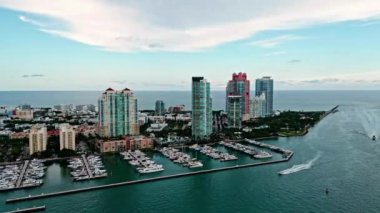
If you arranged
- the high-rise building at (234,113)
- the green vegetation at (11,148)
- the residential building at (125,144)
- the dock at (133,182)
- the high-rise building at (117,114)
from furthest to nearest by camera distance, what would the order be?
the high-rise building at (234,113)
the high-rise building at (117,114)
the residential building at (125,144)
the green vegetation at (11,148)
the dock at (133,182)

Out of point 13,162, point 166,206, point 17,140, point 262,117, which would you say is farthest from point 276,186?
point 262,117

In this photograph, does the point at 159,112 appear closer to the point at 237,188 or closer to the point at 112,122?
the point at 112,122

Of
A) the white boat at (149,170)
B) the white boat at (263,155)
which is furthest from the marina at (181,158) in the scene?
the white boat at (263,155)

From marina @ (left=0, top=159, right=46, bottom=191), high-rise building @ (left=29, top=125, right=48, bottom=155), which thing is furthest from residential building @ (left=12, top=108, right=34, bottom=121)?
marina @ (left=0, top=159, right=46, bottom=191)

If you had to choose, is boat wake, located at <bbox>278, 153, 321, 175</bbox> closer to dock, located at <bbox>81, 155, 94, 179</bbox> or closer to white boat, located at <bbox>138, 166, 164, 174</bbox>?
white boat, located at <bbox>138, 166, 164, 174</bbox>

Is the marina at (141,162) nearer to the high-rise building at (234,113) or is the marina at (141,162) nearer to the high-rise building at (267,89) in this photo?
the high-rise building at (234,113)

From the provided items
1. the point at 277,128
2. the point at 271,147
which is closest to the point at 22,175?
the point at 271,147
